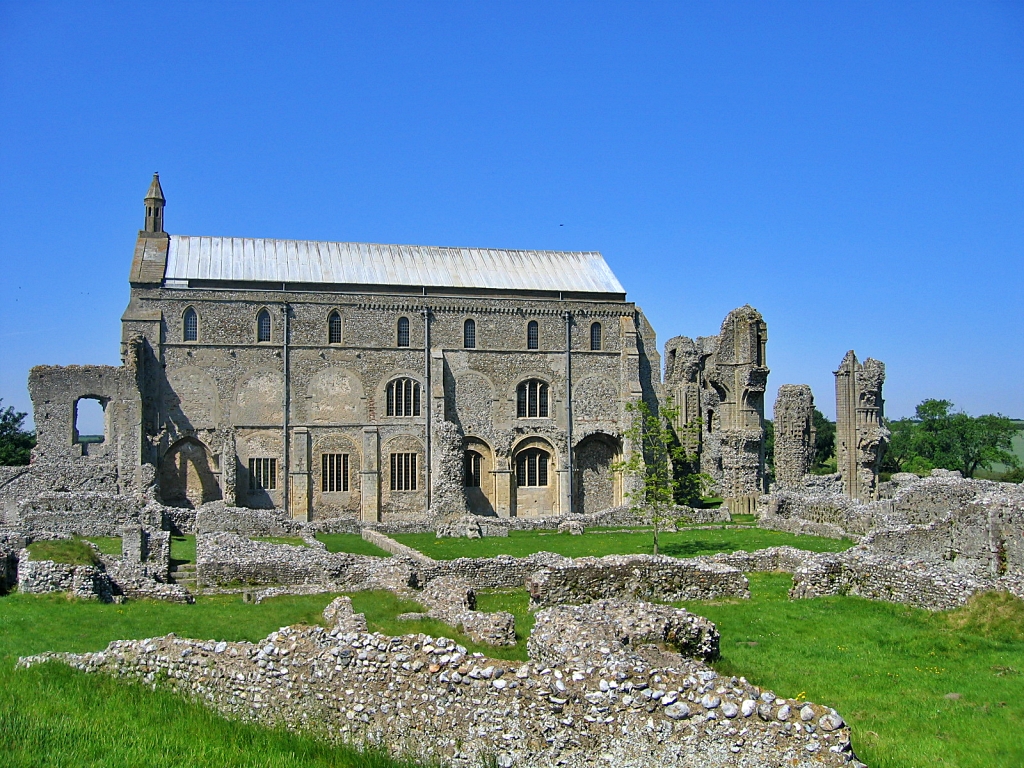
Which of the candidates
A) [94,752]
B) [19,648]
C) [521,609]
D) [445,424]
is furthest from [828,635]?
[445,424]

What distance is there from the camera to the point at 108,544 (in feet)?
104

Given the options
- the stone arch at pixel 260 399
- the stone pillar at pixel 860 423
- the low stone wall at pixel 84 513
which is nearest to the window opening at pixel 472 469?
the stone arch at pixel 260 399

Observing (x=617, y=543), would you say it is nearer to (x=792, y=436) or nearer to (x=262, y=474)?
(x=792, y=436)

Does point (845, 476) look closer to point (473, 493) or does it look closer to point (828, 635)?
point (473, 493)

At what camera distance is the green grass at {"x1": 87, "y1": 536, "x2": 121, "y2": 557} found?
1174 inches

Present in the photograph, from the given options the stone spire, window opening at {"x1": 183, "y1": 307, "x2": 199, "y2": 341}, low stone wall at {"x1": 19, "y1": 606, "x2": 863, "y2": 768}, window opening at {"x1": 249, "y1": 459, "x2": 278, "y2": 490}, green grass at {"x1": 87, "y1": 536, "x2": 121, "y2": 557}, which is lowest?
green grass at {"x1": 87, "y1": 536, "x2": 121, "y2": 557}

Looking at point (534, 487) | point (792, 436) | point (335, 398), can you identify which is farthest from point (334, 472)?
point (792, 436)

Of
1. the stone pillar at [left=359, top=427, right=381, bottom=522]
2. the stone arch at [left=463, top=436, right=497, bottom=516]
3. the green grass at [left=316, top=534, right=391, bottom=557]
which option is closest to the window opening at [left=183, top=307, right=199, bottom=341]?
the stone pillar at [left=359, top=427, right=381, bottom=522]

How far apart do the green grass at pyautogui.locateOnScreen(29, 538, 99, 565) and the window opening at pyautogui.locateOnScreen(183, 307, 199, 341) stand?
818 inches

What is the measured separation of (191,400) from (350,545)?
1484cm

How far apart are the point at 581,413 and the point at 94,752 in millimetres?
42573

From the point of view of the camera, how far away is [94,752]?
904 cm

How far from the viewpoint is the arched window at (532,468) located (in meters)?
49.8

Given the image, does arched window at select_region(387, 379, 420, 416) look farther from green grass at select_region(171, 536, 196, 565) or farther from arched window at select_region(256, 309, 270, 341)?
green grass at select_region(171, 536, 196, 565)
